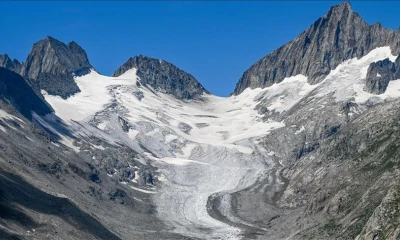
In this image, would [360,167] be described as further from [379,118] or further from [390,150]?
[379,118]

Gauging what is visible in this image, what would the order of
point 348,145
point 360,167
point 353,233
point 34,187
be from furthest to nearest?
point 348,145 < point 360,167 < point 34,187 < point 353,233

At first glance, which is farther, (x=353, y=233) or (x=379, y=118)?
(x=379, y=118)

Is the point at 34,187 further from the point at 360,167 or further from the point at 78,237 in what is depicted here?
the point at 360,167

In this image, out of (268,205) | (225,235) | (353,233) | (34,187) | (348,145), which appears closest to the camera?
(353,233)

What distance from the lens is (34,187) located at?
144m

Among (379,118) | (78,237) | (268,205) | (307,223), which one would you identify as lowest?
(78,237)

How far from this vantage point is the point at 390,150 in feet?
488

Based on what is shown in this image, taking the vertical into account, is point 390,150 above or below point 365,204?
above

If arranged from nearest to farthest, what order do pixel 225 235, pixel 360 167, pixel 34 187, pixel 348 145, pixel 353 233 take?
1. pixel 353 233
2. pixel 34 187
3. pixel 360 167
4. pixel 225 235
5. pixel 348 145

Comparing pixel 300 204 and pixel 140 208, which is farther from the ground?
pixel 300 204

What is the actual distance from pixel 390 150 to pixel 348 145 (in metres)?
35.5

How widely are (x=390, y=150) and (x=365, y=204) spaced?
23.3 metres

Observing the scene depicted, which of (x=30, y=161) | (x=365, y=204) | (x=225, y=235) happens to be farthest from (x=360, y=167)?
(x=30, y=161)

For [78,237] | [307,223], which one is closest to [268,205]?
[307,223]
